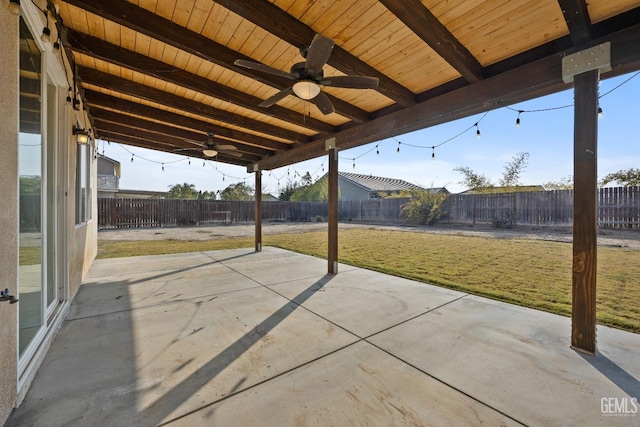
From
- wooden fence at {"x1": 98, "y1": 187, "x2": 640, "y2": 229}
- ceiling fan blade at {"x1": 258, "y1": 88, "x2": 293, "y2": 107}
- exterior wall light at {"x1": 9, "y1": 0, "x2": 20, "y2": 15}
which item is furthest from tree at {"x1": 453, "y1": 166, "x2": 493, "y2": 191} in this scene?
exterior wall light at {"x1": 9, "y1": 0, "x2": 20, "y2": 15}

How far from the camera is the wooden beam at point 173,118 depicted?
12.8 feet

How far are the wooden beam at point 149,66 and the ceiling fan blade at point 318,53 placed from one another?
0.78 m

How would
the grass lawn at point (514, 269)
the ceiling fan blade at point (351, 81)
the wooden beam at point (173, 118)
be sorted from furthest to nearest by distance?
the wooden beam at point (173, 118) < the grass lawn at point (514, 269) < the ceiling fan blade at point (351, 81)

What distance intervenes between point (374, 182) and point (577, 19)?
23849 mm

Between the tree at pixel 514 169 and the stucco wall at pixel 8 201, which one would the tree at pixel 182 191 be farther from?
the stucco wall at pixel 8 201

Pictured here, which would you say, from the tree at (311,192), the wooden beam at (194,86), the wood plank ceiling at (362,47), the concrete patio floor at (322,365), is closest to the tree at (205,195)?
the tree at (311,192)

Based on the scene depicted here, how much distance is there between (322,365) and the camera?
1.89 m

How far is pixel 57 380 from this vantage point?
169 cm

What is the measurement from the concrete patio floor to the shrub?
11.8m

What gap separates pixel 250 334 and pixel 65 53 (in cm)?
329

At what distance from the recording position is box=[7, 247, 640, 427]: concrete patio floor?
1435 mm

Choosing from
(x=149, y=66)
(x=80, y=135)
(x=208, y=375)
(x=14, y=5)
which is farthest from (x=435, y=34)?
(x=80, y=135)

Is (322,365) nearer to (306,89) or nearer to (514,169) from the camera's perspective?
(306,89)

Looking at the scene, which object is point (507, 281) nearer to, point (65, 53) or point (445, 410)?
point (445, 410)
